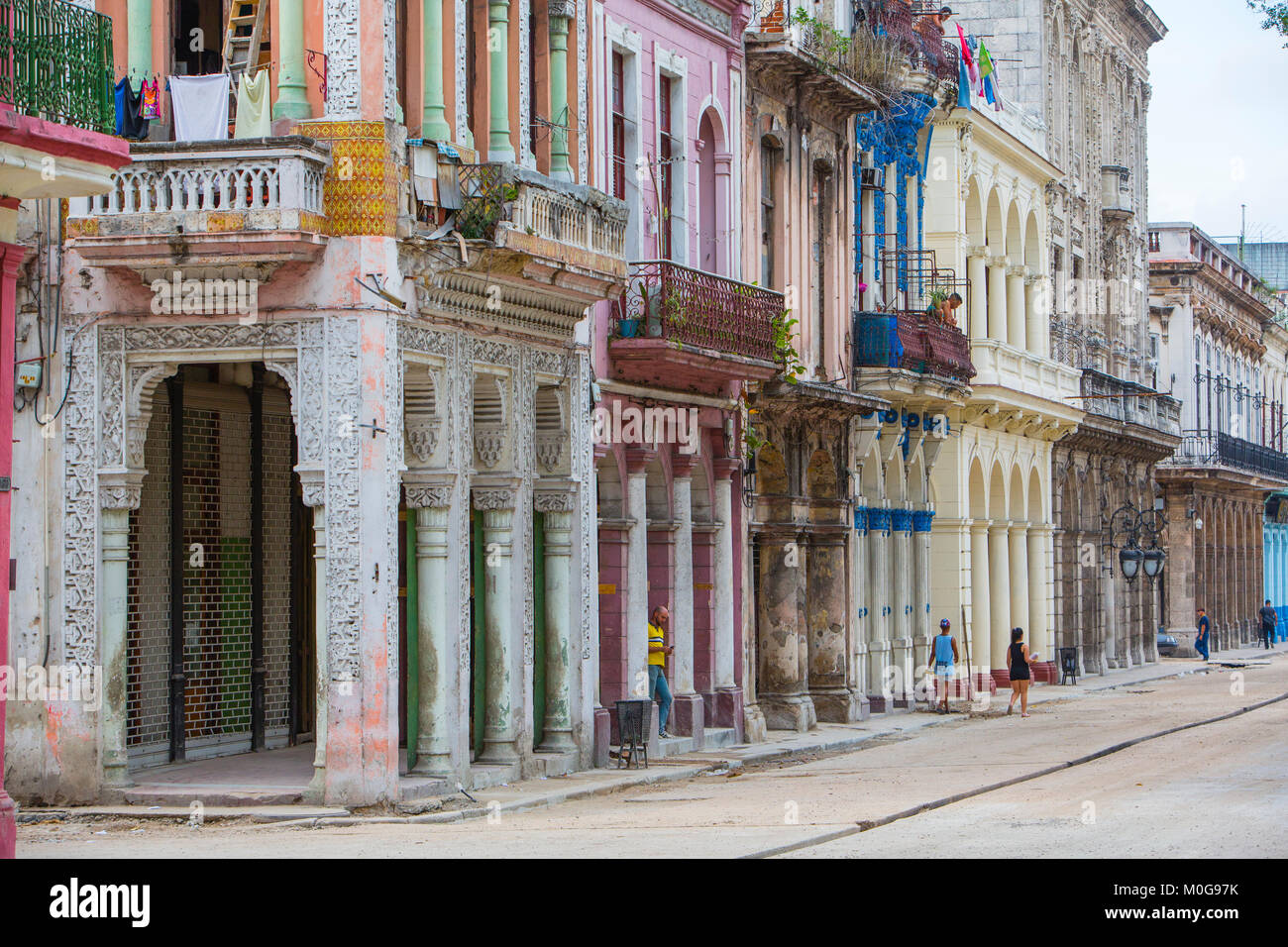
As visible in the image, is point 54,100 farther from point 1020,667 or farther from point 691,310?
point 1020,667

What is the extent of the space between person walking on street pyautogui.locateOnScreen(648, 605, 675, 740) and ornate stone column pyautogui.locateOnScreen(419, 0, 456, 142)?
265 inches

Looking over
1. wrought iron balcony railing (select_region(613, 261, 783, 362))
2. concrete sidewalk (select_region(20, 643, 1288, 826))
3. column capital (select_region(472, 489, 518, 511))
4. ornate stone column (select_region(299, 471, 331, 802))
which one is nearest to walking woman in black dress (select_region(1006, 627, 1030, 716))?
concrete sidewalk (select_region(20, 643, 1288, 826))

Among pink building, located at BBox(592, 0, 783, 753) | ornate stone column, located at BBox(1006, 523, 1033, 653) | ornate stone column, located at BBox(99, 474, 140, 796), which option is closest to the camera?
ornate stone column, located at BBox(99, 474, 140, 796)

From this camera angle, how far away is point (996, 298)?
1542 inches

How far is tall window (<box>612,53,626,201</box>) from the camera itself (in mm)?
23812

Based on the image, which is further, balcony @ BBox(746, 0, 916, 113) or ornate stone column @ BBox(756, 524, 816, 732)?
ornate stone column @ BBox(756, 524, 816, 732)

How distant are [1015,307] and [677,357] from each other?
1843cm

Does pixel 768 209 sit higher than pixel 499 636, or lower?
higher

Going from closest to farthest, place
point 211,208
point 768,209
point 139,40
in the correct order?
point 211,208, point 139,40, point 768,209

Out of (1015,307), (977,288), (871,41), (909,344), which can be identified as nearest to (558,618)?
(909,344)

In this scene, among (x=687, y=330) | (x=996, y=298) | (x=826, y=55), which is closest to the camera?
(x=687, y=330)

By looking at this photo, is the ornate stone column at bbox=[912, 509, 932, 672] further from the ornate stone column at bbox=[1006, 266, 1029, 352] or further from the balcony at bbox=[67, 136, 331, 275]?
the balcony at bbox=[67, 136, 331, 275]

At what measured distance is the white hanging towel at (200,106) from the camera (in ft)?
59.1
